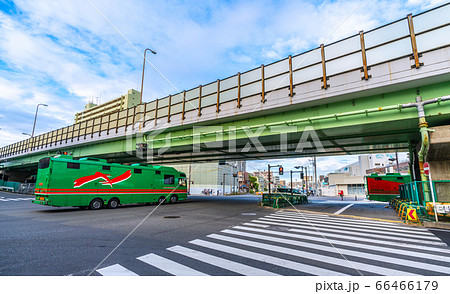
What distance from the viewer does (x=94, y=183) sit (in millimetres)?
16219

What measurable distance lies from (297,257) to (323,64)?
11708mm

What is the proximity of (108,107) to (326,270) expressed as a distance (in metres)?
120

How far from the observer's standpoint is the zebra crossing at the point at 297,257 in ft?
13.9

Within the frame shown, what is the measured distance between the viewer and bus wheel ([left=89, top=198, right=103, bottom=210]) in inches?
638

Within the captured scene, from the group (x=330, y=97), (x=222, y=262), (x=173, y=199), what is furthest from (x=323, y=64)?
(x=173, y=199)

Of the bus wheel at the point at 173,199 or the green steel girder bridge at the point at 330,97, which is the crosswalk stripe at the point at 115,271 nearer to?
the green steel girder bridge at the point at 330,97

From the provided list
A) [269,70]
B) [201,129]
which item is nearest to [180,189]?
[201,129]

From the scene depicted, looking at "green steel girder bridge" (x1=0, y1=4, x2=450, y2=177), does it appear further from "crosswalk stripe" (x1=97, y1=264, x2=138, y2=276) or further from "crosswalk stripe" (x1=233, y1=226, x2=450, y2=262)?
"crosswalk stripe" (x1=97, y1=264, x2=138, y2=276)

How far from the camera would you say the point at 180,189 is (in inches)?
984

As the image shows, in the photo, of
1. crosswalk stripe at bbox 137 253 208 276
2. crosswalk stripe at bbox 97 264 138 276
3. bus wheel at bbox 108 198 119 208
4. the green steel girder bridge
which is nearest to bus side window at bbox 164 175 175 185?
the green steel girder bridge

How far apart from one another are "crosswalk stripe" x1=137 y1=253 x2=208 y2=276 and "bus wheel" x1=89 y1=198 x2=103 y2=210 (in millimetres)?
13877

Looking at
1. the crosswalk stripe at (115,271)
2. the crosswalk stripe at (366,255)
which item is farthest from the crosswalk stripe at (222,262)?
the crosswalk stripe at (366,255)

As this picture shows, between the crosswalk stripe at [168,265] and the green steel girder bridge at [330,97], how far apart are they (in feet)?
38.6

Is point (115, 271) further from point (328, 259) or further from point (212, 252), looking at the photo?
point (328, 259)
